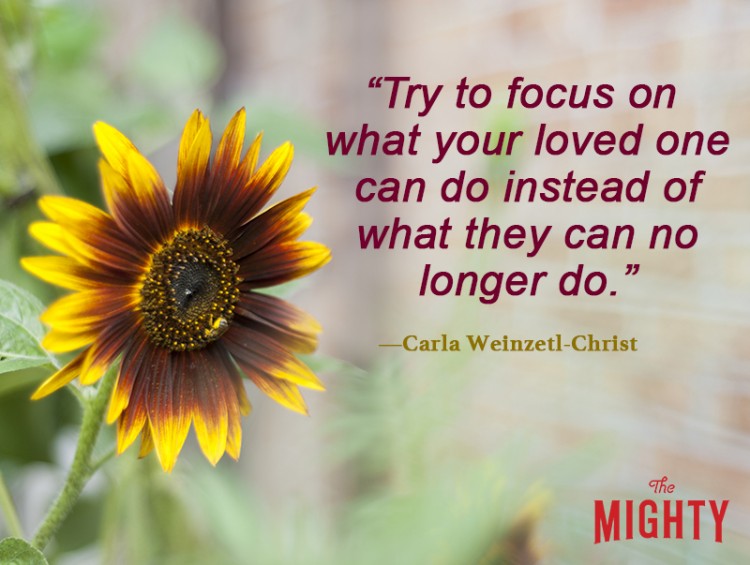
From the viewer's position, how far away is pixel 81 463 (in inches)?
5.2

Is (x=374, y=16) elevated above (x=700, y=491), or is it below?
above

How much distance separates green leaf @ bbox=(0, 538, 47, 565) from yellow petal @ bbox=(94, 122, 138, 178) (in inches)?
2.3

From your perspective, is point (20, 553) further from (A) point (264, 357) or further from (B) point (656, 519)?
(B) point (656, 519)

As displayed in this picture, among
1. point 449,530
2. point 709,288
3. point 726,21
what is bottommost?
point 449,530

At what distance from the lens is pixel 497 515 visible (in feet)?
0.72

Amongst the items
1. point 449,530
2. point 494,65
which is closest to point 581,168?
point 494,65

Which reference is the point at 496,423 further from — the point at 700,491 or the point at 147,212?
the point at 147,212

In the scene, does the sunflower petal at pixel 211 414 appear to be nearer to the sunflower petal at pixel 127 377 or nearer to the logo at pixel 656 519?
the sunflower petal at pixel 127 377

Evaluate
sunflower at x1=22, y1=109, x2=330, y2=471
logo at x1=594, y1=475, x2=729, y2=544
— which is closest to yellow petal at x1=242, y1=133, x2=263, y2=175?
sunflower at x1=22, y1=109, x2=330, y2=471

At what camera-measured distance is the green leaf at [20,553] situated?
0.40ft

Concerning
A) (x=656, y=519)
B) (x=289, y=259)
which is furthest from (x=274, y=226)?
(x=656, y=519)

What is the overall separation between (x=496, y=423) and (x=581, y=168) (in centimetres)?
24

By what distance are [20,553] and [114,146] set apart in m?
0.06

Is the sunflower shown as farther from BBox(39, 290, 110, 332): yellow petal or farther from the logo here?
the logo
